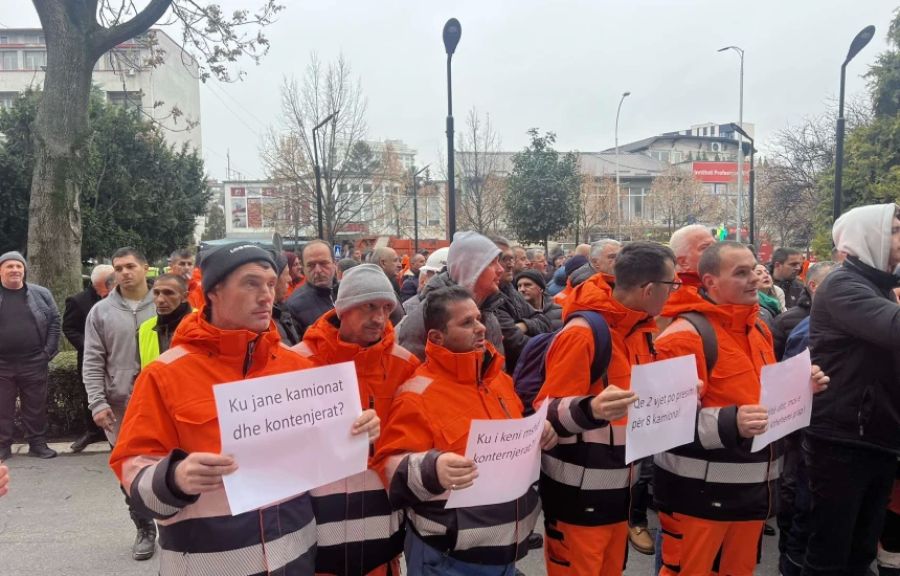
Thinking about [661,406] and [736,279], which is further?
[736,279]

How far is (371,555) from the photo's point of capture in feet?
8.16

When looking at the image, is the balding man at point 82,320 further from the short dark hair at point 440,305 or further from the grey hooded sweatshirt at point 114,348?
the short dark hair at point 440,305

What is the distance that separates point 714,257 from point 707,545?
133 cm

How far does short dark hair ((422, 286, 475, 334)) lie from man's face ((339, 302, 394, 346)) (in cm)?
19

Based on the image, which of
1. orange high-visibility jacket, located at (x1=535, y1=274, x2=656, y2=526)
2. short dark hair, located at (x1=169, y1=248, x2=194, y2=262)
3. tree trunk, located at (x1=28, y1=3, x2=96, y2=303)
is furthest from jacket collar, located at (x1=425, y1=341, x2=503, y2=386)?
tree trunk, located at (x1=28, y1=3, x2=96, y2=303)

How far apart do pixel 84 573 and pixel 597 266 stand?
4.44 meters

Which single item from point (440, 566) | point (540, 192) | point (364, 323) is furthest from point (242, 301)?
point (540, 192)

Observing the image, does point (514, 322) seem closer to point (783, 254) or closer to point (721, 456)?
point (721, 456)

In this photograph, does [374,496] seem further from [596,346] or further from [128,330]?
[128,330]

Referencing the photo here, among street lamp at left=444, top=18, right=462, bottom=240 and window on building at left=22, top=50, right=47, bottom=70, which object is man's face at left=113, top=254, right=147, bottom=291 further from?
window on building at left=22, top=50, right=47, bottom=70

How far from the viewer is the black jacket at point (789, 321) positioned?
15.2ft

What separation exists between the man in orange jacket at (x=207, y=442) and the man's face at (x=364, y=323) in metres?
0.48

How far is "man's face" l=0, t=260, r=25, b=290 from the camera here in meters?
6.54

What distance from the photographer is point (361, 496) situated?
244 centimetres
